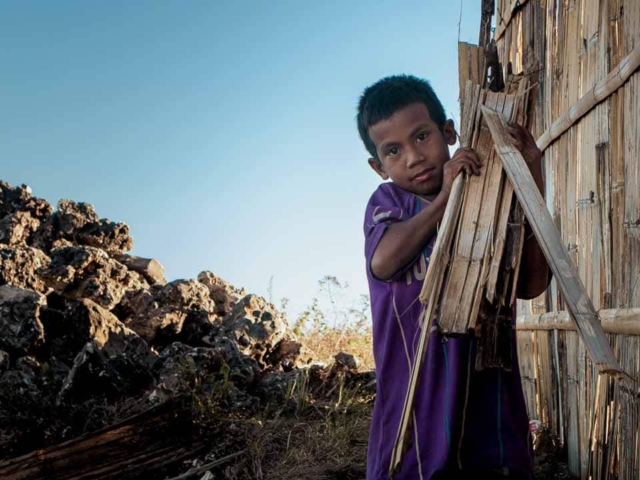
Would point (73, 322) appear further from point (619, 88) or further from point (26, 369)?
point (619, 88)

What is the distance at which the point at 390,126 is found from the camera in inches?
74.4

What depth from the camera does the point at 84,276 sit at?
19.4ft

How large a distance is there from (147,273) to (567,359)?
178 inches

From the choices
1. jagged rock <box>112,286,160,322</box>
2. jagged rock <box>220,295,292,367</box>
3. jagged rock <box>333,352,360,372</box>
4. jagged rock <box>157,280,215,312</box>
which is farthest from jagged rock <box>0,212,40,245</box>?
jagged rock <box>333,352,360,372</box>

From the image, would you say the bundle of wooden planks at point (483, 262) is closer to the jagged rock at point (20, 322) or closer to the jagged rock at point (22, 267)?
the jagged rock at point (20, 322)

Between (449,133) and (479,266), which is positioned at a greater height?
(449,133)

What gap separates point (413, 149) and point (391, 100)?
17 centimetres

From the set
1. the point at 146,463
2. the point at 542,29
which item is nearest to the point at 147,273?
the point at 146,463

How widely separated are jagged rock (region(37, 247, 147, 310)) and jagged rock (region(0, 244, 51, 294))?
6cm

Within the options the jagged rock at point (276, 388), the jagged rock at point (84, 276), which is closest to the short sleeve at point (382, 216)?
the jagged rock at point (276, 388)

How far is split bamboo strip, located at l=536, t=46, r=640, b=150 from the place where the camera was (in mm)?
2486

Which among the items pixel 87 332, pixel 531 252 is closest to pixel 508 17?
pixel 531 252

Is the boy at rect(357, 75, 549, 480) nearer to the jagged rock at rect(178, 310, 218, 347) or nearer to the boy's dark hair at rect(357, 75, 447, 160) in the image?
the boy's dark hair at rect(357, 75, 447, 160)

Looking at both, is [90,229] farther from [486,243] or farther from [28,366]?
[486,243]
